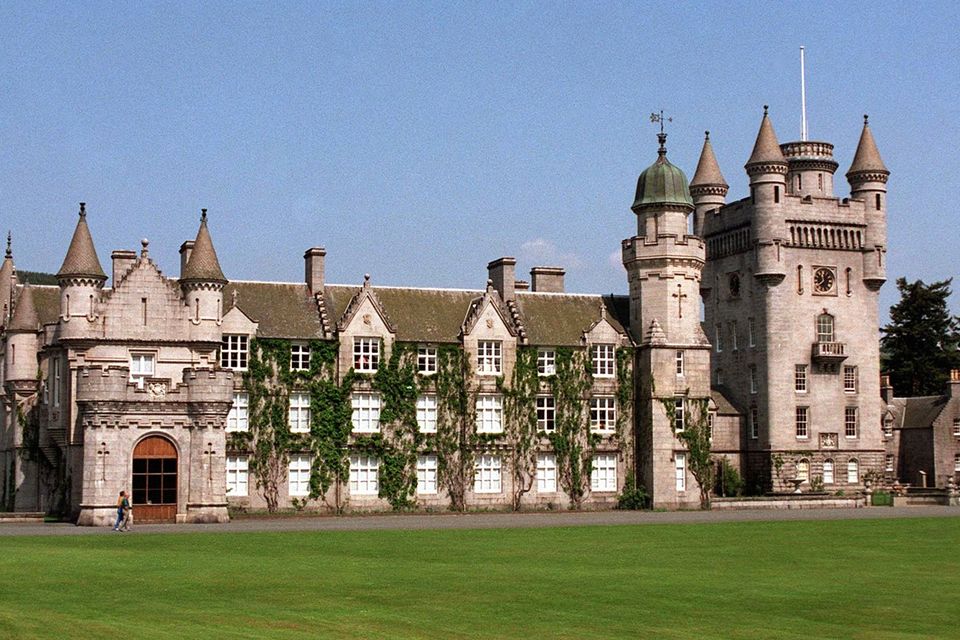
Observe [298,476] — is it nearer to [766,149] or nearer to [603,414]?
[603,414]

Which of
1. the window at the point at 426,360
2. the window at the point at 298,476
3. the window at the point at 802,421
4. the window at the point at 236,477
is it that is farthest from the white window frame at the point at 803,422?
the window at the point at 236,477

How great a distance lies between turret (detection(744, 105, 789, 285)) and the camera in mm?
75500

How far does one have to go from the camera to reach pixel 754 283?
76.7 m

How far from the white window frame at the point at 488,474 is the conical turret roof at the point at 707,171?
27.5 m

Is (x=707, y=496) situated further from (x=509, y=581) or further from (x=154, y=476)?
(x=509, y=581)

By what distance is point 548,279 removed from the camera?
6762 centimetres

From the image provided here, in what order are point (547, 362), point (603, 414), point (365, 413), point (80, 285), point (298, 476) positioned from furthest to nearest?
point (603, 414) → point (547, 362) → point (365, 413) → point (298, 476) → point (80, 285)

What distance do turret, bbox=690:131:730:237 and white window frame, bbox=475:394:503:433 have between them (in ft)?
78.5

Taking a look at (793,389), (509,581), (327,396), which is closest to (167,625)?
(509,581)

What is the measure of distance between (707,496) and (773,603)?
42.9 m

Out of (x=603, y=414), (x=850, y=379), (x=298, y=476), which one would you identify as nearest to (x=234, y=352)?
(x=298, y=476)

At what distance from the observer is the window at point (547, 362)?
208 feet

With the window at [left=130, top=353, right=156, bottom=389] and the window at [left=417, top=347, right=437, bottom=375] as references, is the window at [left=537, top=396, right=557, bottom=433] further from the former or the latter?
the window at [left=130, top=353, right=156, bottom=389]

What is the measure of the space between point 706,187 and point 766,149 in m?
6.68
